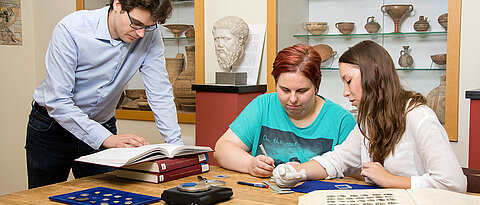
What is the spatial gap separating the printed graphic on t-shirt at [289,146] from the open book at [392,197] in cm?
62

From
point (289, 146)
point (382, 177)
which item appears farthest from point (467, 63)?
point (382, 177)

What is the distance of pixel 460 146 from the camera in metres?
2.99

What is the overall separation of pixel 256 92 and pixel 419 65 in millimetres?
1164

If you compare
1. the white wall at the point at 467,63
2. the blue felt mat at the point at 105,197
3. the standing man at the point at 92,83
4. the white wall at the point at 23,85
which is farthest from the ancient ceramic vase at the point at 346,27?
the blue felt mat at the point at 105,197

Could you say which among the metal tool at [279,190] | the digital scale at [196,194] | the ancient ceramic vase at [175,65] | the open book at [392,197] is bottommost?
the metal tool at [279,190]

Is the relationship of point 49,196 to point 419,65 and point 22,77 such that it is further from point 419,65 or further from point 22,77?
point 22,77

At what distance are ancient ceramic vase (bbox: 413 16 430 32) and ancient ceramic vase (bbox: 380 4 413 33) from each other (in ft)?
0.34

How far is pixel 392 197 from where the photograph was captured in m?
1.27

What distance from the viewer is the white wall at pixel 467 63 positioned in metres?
2.90

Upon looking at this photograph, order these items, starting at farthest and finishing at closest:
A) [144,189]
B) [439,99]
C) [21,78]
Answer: [21,78], [439,99], [144,189]

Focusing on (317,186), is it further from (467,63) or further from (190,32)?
(190,32)

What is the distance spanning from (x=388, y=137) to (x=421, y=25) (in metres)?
2.01

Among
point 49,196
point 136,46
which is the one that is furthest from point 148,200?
point 136,46

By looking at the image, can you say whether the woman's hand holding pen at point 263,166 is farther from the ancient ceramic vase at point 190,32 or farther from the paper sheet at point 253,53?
the ancient ceramic vase at point 190,32
